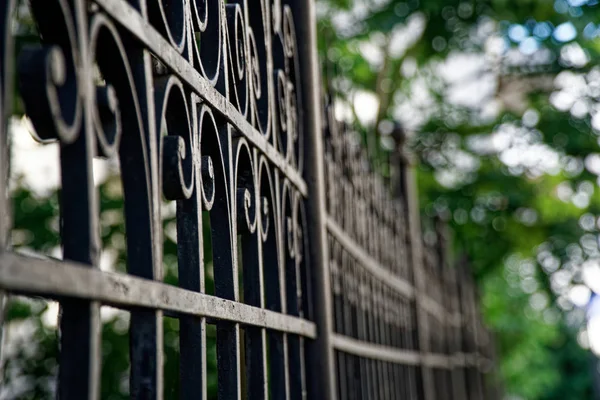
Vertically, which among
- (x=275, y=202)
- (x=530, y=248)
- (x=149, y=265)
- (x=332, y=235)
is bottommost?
(x=149, y=265)

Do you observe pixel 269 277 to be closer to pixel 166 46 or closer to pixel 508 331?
pixel 166 46

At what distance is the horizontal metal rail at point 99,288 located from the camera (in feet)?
2.03

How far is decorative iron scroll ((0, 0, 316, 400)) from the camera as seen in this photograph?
73 cm

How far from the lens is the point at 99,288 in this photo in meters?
0.74

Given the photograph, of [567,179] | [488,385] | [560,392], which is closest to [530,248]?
[567,179]

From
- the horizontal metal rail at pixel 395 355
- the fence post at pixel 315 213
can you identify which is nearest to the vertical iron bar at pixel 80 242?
the fence post at pixel 315 213

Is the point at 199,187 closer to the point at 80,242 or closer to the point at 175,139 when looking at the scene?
the point at 175,139

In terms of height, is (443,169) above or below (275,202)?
above

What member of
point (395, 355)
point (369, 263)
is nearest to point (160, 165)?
point (369, 263)

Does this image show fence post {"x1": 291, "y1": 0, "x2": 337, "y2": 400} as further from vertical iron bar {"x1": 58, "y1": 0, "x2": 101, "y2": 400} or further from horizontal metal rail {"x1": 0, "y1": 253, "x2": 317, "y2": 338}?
vertical iron bar {"x1": 58, "y1": 0, "x2": 101, "y2": 400}

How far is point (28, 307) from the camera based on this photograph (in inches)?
176

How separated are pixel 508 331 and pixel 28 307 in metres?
13.3

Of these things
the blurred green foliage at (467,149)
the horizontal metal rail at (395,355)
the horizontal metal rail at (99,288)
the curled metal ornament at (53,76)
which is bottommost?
the horizontal metal rail at (99,288)

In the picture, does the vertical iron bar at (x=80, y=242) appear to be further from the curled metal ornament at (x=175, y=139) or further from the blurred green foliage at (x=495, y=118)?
the blurred green foliage at (x=495, y=118)
